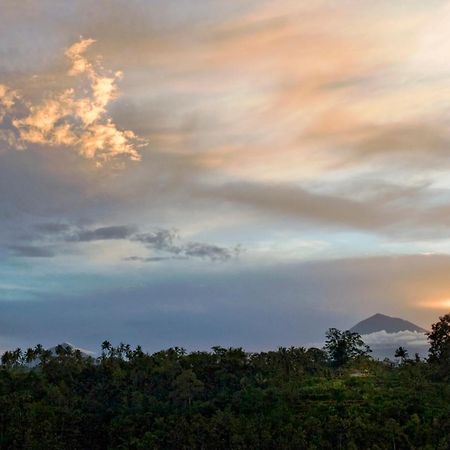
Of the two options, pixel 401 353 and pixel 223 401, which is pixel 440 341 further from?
pixel 223 401

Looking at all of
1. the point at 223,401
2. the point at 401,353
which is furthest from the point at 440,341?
the point at 223,401

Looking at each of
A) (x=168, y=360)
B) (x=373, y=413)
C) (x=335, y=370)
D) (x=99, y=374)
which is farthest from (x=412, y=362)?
(x=99, y=374)

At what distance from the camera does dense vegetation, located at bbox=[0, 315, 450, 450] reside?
254 feet

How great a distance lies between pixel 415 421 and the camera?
77.8m

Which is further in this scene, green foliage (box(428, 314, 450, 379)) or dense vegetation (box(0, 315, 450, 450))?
green foliage (box(428, 314, 450, 379))

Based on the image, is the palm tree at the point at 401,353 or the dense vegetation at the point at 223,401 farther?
the palm tree at the point at 401,353

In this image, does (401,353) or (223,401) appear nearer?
(223,401)

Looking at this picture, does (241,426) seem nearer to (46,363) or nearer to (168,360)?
(168,360)

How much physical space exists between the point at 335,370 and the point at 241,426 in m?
32.4

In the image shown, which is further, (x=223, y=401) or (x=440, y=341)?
(x=440, y=341)

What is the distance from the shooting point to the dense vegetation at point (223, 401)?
7750 centimetres

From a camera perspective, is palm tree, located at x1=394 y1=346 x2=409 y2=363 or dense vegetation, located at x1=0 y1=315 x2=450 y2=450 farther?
palm tree, located at x1=394 y1=346 x2=409 y2=363

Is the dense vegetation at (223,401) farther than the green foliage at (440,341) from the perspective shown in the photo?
No

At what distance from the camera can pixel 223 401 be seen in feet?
296
